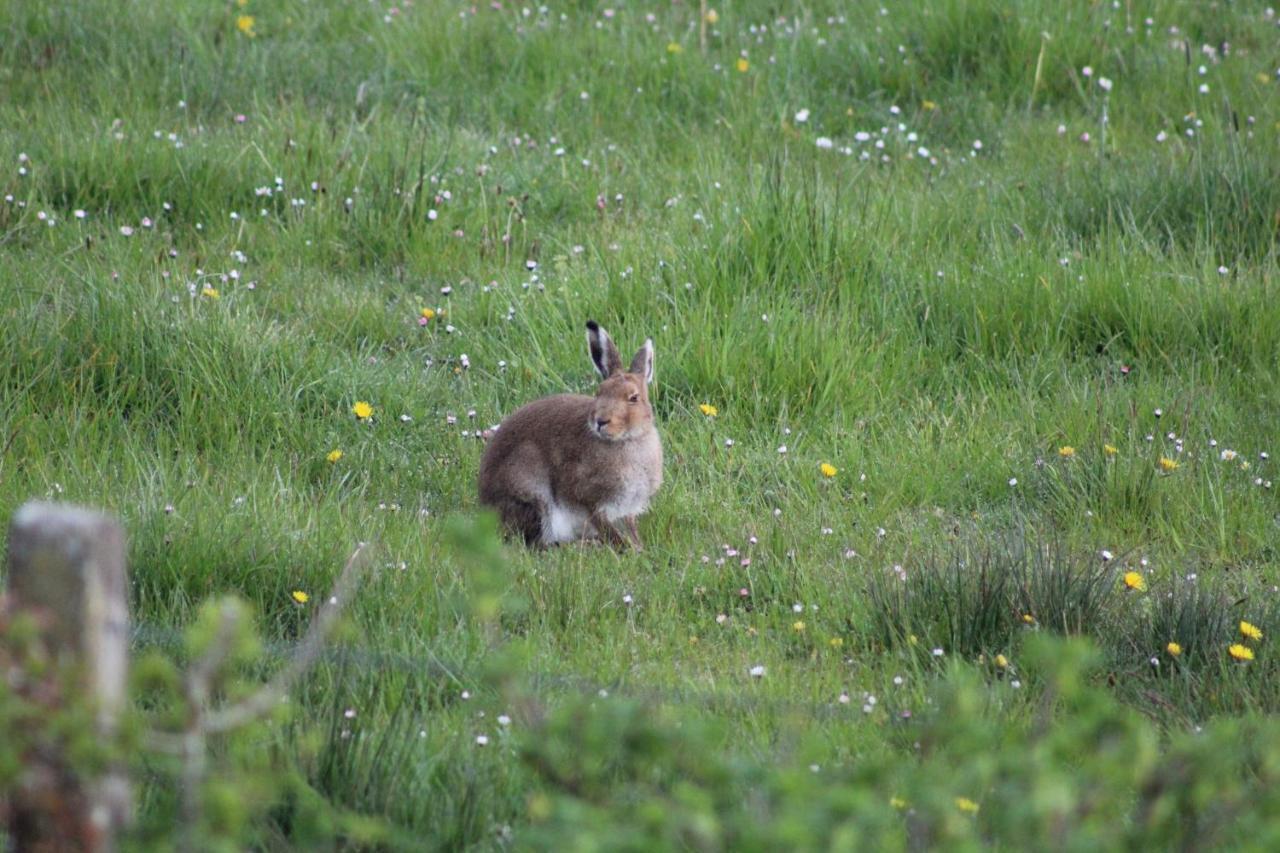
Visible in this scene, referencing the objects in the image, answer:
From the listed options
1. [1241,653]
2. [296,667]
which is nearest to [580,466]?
[1241,653]

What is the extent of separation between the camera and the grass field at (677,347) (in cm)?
427

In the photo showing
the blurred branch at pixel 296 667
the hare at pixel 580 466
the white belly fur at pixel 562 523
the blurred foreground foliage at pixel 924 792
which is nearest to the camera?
the blurred foreground foliage at pixel 924 792

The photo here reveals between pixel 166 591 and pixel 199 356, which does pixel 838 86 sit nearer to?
pixel 199 356

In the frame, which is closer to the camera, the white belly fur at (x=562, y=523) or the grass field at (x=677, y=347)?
the grass field at (x=677, y=347)

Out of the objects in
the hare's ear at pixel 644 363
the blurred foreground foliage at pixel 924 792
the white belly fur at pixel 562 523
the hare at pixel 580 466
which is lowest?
the white belly fur at pixel 562 523

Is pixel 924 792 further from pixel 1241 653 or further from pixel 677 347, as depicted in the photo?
pixel 677 347

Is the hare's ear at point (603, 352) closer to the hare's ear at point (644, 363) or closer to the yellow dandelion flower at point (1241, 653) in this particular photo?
the hare's ear at point (644, 363)

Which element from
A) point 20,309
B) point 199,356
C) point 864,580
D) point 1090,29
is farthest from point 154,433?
point 1090,29

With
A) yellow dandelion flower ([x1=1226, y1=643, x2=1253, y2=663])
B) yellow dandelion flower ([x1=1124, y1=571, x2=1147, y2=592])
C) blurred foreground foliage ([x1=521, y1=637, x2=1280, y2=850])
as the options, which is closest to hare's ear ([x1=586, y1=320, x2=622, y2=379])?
yellow dandelion flower ([x1=1124, y1=571, x2=1147, y2=592])

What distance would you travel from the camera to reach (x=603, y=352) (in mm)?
5684

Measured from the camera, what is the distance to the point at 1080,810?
7.70 ft

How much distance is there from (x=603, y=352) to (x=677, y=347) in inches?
28.6

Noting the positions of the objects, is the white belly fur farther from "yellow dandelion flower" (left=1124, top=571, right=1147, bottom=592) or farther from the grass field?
"yellow dandelion flower" (left=1124, top=571, right=1147, bottom=592)

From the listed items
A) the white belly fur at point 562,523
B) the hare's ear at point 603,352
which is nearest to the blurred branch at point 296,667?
the white belly fur at point 562,523
